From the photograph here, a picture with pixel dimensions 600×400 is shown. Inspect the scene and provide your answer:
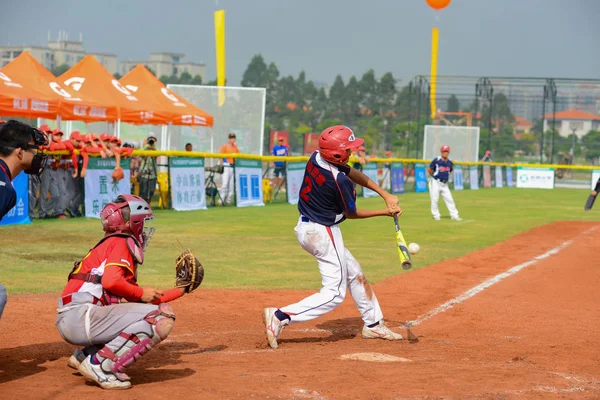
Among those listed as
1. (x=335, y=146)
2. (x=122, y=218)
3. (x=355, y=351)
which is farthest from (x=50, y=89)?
(x=122, y=218)

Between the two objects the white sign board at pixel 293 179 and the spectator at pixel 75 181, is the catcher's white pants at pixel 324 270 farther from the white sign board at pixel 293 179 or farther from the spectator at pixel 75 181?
the white sign board at pixel 293 179

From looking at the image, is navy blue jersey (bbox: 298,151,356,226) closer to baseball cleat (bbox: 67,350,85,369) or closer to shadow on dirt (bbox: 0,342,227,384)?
shadow on dirt (bbox: 0,342,227,384)

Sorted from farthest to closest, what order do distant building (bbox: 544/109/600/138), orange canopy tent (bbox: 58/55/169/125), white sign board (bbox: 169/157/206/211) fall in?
distant building (bbox: 544/109/600/138) → orange canopy tent (bbox: 58/55/169/125) → white sign board (bbox: 169/157/206/211)

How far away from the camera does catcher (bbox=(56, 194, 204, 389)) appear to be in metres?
6.09

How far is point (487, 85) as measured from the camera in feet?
178

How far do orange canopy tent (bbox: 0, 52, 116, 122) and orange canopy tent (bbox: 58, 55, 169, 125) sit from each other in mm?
728

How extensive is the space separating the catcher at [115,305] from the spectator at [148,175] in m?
17.5

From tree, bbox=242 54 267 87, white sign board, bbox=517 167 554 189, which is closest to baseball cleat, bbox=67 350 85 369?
white sign board, bbox=517 167 554 189

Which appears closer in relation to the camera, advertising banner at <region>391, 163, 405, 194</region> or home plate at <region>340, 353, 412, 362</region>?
home plate at <region>340, 353, 412, 362</region>

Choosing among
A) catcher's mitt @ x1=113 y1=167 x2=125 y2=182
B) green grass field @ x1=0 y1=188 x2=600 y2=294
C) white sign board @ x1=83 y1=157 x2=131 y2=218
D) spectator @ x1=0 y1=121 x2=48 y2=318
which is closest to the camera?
spectator @ x1=0 y1=121 x2=48 y2=318

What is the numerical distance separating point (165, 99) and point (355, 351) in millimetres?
24786

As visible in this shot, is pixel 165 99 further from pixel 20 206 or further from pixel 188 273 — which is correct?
pixel 188 273

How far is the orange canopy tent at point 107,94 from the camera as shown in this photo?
27828 mm

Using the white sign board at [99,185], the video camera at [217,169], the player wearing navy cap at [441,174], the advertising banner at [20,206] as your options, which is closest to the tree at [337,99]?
the video camera at [217,169]
